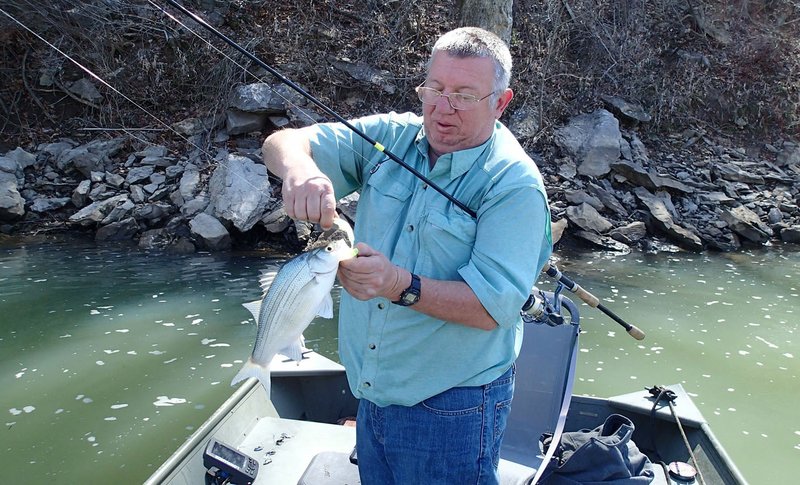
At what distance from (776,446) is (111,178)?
39.6 ft

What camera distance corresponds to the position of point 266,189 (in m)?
12.2

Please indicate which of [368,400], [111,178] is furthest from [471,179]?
[111,178]

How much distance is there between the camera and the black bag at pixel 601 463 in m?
3.43

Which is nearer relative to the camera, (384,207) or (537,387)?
(384,207)

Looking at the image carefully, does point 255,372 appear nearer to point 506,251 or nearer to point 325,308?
point 325,308

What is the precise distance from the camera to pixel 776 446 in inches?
231

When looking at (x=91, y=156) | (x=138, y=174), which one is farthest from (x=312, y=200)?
(x=91, y=156)

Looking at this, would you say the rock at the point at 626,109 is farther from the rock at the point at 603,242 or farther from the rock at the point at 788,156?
the rock at the point at 603,242

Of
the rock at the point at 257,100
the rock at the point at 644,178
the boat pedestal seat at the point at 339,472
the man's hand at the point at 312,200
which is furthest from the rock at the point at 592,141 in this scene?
the man's hand at the point at 312,200

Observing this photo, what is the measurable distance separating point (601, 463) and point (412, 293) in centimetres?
201

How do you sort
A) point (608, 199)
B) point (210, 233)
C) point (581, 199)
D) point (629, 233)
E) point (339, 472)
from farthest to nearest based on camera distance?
point (608, 199)
point (581, 199)
point (629, 233)
point (210, 233)
point (339, 472)

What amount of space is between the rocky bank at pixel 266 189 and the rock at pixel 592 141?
32 millimetres

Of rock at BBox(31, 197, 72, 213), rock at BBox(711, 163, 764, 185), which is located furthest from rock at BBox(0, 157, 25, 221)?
rock at BBox(711, 163, 764, 185)

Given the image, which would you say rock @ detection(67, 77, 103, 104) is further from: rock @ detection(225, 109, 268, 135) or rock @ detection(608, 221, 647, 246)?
rock @ detection(608, 221, 647, 246)
